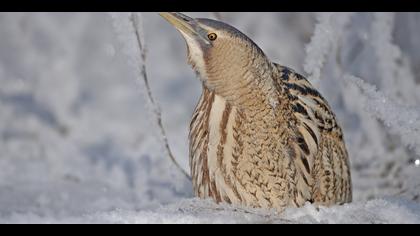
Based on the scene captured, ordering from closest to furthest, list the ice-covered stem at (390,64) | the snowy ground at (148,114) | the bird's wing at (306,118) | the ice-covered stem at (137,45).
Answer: the snowy ground at (148,114)
the bird's wing at (306,118)
the ice-covered stem at (137,45)
the ice-covered stem at (390,64)

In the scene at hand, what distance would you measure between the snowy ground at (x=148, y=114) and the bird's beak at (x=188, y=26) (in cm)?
45

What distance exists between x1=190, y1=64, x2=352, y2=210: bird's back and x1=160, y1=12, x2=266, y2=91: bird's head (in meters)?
0.09

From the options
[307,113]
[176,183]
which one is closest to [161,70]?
[176,183]

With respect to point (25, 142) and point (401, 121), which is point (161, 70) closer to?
point (25, 142)

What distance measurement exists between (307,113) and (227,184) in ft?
1.09

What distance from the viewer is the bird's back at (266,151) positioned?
2.54 metres

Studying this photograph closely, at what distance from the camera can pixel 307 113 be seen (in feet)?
8.86

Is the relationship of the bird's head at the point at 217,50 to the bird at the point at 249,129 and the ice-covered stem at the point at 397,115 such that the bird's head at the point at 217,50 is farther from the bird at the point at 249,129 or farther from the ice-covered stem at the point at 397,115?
the ice-covered stem at the point at 397,115

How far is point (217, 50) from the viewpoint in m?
2.46

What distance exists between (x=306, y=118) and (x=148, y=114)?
71 centimetres

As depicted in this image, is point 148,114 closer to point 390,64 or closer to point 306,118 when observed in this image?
point 306,118

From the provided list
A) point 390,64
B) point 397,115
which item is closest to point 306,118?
point 397,115

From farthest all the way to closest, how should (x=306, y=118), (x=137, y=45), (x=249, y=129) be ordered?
1. (x=137, y=45)
2. (x=306, y=118)
3. (x=249, y=129)

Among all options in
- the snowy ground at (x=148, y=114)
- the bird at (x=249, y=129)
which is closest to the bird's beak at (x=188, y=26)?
the bird at (x=249, y=129)
